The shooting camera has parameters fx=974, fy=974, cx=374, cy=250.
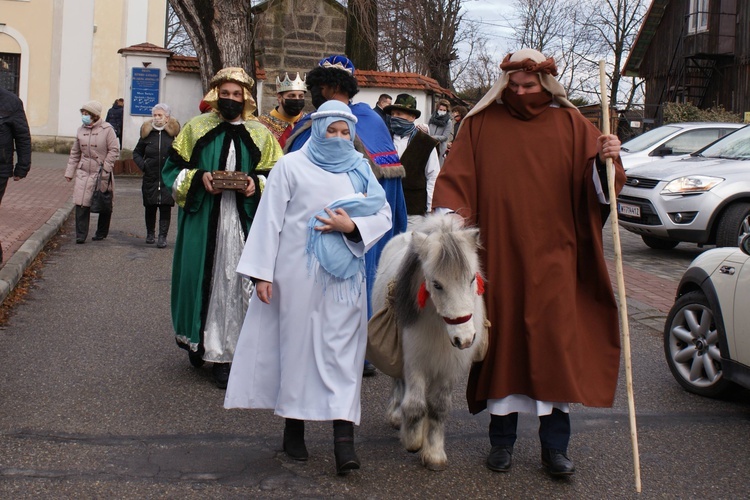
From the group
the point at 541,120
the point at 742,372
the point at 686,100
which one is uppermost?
the point at 686,100

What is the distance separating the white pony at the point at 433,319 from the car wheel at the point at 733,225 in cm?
879

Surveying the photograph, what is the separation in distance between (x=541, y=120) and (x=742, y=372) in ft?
7.55

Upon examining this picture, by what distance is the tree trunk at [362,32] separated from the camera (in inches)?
707

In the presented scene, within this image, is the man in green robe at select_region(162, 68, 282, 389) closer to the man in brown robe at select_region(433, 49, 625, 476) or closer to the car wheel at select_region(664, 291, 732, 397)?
the man in brown robe at select_region(433, 49, 625, 476)

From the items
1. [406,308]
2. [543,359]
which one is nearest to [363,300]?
[406,308]

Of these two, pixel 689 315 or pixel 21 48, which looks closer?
pixel 689 315

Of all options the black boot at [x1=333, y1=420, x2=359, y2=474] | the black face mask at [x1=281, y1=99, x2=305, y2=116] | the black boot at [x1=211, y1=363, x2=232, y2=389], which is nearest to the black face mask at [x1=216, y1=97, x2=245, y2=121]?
the black face mask at [x1=281, y1=99, x2=305, y2=116]

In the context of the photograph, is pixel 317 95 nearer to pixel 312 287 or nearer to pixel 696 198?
pixel 312 287

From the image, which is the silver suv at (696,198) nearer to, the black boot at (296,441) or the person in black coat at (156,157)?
the person in black coat at (156,157)

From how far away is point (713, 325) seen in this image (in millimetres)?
6789

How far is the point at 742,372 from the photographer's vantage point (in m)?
6.16

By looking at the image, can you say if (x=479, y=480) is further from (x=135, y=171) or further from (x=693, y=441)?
(x=135, y=171)

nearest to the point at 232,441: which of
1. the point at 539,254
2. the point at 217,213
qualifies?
the point at 217,213

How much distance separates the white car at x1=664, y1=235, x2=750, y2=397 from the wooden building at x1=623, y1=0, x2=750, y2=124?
25.3 meters
